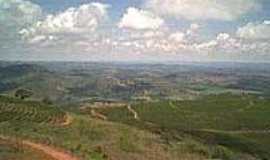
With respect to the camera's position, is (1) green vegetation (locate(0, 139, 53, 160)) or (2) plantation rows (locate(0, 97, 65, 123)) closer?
(1) green vegetation (locate(0, 139, 53, 160))

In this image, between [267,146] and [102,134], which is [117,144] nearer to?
[102,134]

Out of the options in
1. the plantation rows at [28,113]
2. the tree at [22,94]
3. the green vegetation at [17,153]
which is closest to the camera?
the green vegetation at [17,153]

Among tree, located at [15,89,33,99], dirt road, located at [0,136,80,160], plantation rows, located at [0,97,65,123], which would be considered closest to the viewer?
dirt road, located at [0,136,80,160]

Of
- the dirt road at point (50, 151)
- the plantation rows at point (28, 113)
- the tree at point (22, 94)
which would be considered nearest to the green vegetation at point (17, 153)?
the dirt road at point (50, 151)

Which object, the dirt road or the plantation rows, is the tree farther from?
the dirt road

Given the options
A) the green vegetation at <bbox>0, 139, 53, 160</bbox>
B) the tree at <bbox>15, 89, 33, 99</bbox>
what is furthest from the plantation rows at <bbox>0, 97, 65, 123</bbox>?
the tree at <bbox>15, 89, 33, 99</bbox>

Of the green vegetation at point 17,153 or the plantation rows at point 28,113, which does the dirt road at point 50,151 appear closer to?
the green vegetation at point 17,153

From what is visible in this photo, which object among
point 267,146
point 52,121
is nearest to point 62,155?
point 52,121

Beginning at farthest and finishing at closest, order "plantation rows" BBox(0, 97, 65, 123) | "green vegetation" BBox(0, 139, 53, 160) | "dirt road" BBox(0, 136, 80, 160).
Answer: "plantation rows" BBox(0, 97, 65, 123), "dirt road" BBox(0, 136, 80, 160), "green vegetation" BBox(0, 139, 53, 160)
